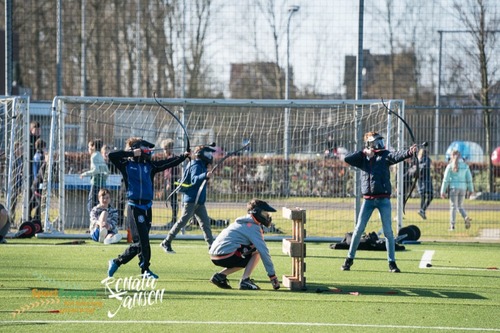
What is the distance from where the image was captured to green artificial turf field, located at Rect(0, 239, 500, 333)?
8.24 meters

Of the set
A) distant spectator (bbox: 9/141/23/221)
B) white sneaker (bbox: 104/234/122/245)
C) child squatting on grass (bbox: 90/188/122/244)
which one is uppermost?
distant spectator (bbox: 9/141/23/221)

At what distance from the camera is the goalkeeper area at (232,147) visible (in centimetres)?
1739

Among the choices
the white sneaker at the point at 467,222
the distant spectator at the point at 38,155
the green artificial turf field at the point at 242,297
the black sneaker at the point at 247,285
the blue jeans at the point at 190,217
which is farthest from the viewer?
the white sneaker at the point at 467,222

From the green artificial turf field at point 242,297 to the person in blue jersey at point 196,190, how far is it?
0.49m

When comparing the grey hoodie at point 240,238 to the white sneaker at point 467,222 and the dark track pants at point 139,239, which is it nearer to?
the dark track pants at point 139,239

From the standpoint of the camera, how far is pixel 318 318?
8594mm

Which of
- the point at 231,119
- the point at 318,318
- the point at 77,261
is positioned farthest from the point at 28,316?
the point at 231,119

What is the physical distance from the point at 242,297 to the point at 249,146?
8.83 metres

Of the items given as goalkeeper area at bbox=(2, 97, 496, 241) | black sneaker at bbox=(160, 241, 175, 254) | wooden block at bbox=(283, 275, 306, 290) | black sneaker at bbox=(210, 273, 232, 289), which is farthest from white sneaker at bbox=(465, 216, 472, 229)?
black sneaker at bbox=(210, 273, 232, 289)

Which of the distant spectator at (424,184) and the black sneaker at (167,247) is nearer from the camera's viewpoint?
the black sneaker at (167,247)

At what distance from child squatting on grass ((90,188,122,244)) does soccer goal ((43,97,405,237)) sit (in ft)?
8.03

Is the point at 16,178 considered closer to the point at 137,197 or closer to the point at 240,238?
the point at 137,197

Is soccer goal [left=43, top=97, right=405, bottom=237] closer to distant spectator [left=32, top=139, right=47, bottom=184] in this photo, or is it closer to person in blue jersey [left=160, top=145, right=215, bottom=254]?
distant spectator [left=32, top=139, right=47, bottom=184]

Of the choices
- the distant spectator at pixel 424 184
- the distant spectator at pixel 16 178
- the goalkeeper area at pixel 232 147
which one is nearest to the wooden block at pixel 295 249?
the goalkeeper area at pixel 232 147
